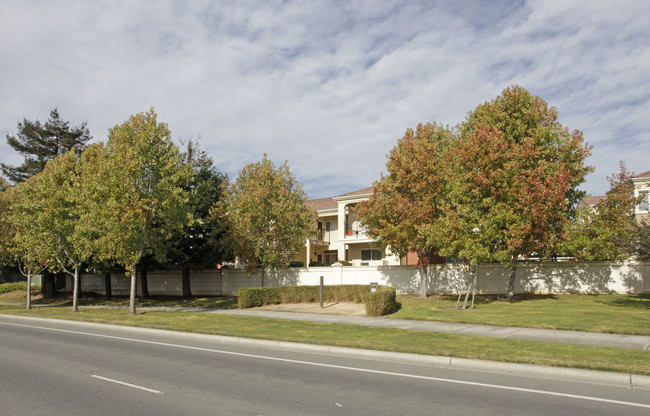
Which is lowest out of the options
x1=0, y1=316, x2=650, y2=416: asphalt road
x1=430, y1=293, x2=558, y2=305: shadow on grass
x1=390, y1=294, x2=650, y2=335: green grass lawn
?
x1=430, y1=293, x2=558, y2=305: shadow on grass

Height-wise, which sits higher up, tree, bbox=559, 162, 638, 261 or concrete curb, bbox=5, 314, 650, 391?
tree, bbox=559, 162, 638, 261

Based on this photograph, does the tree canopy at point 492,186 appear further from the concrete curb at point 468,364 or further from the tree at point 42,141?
the tree at point 42,141

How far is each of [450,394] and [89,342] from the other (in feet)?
35.1

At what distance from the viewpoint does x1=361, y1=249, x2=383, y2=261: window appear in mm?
41969

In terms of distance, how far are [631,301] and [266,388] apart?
18.7 metres

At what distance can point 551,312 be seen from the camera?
711 inches

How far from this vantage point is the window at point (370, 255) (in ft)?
138

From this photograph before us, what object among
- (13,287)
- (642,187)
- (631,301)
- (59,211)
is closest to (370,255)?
(642,187)

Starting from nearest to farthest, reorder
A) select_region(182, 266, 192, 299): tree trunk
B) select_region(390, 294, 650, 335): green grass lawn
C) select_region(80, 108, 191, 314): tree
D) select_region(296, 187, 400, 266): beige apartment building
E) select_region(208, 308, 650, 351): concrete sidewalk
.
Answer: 1. select_region(208, 308, 650, 351): concrete sidewalk
2. select_region(390, 294, 650, 335): green grass lawn
3. select_region(80, 108, 191, 314): tree
4. select_region(182, 266, 192, 299): tree trunk
5. select_region(296, 187, 400, 266): beige apartment building

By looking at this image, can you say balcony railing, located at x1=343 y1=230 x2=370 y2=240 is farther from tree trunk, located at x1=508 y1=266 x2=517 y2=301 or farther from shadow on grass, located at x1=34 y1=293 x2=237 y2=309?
tree trunk, located at x1=508 y1=266 x2=517 y2=301

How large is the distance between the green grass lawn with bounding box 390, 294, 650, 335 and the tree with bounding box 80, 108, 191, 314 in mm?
11405

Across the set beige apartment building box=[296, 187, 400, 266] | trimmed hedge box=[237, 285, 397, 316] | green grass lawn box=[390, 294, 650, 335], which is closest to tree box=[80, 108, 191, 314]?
trimmed hedge box=[237, 285, 397, 316]

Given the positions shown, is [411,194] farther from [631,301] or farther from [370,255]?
[370,255]

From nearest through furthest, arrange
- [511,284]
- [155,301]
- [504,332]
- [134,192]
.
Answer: [504,332]
[134,192]
[511,284]
[155,301]
